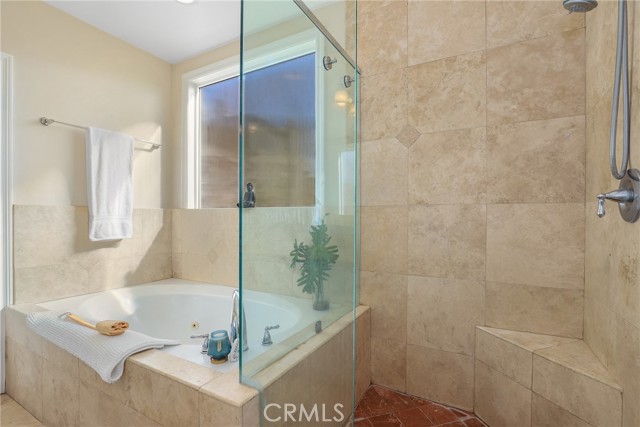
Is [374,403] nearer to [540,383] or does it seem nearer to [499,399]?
[499,399]

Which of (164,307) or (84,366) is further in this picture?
(164,307)

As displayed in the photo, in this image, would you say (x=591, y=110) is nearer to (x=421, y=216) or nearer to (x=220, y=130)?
(x=421, y=216)

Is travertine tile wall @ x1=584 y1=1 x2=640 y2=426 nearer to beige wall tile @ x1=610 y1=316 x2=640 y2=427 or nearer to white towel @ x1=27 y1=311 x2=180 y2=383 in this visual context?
beige wall tile @ x1=610 y1=316 x2=640 y2=427

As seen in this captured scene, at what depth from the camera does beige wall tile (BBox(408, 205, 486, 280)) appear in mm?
1608

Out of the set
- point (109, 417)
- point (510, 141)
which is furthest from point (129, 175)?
point (510, 141)

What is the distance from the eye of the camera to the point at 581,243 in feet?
4.62

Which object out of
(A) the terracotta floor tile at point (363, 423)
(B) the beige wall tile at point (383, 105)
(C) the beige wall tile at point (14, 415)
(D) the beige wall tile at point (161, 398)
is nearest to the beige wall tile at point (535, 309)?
(A) the terracotta floor tile at point (363, 423)

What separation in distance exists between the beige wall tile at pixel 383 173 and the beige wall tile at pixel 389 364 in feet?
2.73

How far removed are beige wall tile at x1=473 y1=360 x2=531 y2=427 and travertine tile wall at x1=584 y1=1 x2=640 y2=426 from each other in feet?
1.19

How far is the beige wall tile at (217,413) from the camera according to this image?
0.92 meters

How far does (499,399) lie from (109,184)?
2695 millimetres

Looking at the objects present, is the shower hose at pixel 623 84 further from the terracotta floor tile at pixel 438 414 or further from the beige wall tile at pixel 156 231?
the beige wall tile at pixel 156 231

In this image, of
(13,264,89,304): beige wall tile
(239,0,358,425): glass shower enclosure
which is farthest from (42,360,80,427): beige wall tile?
(239,0,358,425): glass shower enclosure

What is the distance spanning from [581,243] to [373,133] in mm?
1149
